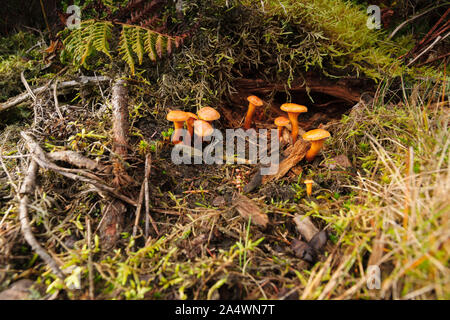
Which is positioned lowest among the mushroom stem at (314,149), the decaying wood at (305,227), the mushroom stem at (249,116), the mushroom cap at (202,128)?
the decaying wood at (305,227)

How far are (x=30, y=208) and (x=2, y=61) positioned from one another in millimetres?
2354

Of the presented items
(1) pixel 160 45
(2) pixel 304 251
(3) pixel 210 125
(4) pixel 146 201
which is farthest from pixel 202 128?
(2) pixel 304 251

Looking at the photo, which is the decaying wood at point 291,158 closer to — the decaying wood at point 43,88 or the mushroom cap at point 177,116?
the mushroom cap at point 177,116

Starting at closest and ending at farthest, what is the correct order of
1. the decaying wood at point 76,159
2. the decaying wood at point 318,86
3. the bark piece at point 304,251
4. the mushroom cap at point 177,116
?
the bark piece at point 304,251 → the decaying wood at point 76,159 → the mushroom cap at point 177,116 → the decaying wood at point 318,86

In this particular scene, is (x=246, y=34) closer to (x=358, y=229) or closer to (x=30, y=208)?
(x=358, y=229)

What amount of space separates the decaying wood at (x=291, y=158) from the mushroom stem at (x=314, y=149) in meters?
0.05

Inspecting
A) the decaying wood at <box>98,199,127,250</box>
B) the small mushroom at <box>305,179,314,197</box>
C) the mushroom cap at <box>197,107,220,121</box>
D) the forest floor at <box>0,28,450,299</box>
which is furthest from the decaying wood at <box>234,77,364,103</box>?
the decaying wood at <box>98,199,127,250</box>

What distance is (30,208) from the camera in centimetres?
175

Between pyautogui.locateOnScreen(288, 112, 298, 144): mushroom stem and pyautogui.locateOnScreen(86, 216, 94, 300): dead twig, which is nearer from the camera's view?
pyautogui.locateOnScreen(86, 216, 94, 300): dead twig

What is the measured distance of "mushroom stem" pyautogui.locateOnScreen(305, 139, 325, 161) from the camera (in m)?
2.26

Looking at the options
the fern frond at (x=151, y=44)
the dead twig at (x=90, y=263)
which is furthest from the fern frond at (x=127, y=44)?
the dead twig at (x=90, y=263)

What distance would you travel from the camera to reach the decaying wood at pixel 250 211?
5.93 feet

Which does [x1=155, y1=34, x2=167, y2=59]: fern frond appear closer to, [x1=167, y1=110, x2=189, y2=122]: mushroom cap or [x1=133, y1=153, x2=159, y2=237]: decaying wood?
[x1=167, y1=110, x2=189, y2=122]: mushroom cap
